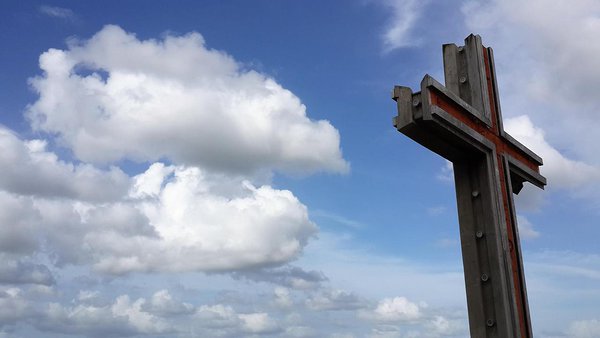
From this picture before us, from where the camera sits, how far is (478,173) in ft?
33.2

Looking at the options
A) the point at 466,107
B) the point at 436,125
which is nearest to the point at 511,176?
the point at 466,107

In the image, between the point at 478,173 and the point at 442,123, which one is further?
the point at 478,173

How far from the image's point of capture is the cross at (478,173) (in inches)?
360

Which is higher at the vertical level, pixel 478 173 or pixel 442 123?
pixel 442 123

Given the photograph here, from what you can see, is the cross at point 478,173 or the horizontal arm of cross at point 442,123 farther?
the cross at point 478,173

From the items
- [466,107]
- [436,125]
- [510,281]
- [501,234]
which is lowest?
[510,281]

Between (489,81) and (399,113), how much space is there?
318cm

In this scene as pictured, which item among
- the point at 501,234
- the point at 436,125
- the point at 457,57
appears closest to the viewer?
the point at 436,125

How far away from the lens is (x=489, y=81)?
1145 centimetres

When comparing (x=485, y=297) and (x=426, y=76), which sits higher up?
Answer: (x=426, y=76)

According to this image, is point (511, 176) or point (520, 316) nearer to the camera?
point (520, 316)

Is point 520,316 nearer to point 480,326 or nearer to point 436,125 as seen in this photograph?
point 480,326

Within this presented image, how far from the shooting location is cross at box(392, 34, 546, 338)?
9.16m

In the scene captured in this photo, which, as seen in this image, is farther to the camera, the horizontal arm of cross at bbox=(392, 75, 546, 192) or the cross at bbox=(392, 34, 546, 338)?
the cross at bbox=(392, 34, 546, 338)
